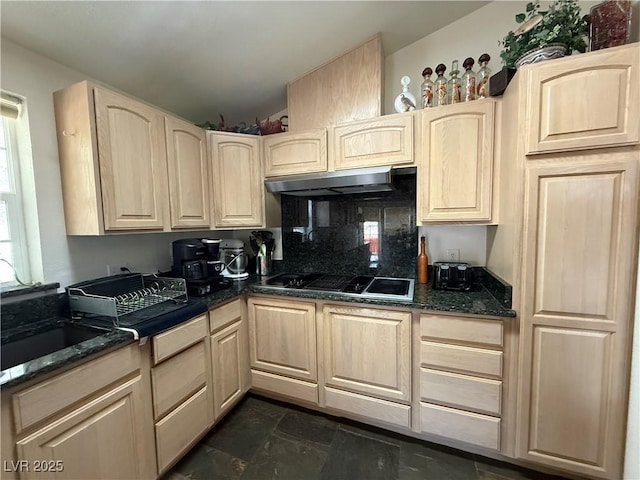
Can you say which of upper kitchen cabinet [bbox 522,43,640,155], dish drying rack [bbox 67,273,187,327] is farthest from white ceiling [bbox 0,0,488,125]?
dish drying rack [bbox 67,273,187,327]

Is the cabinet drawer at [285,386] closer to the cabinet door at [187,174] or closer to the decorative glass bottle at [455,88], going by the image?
the cabinet door at [187,174]

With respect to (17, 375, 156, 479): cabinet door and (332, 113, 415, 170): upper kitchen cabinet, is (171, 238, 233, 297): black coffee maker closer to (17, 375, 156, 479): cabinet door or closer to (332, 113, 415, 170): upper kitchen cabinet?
(17, 375, 156, 479): cabinet door

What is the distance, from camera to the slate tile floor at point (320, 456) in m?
1.41

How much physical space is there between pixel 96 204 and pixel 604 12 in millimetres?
2583

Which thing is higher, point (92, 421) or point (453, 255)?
point (453, 255)

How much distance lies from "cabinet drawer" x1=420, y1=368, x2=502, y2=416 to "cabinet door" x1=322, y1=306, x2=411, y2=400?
0.11m

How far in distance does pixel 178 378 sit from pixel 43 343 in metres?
0.60

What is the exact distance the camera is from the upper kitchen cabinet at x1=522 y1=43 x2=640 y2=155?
3.56 feet

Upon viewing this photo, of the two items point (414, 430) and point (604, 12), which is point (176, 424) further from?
point (604, 12)

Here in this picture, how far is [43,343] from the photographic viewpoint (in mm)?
1138

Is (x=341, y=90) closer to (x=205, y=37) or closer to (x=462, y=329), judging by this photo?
(x=205, y=37)

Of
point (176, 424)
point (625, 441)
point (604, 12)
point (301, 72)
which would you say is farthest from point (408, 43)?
point (176, 424)

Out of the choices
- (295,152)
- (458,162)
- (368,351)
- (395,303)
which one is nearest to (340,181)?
(295,152)

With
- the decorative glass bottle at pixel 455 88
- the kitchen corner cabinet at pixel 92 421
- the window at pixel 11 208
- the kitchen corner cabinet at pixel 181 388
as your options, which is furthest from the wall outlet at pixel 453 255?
the window at pixel 11 208
